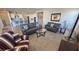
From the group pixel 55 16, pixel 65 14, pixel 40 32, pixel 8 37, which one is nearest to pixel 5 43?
pixel 8 37

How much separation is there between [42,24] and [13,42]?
417mm

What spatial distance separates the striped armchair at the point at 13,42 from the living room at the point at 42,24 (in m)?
0.04

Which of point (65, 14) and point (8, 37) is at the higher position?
point (65, 14)

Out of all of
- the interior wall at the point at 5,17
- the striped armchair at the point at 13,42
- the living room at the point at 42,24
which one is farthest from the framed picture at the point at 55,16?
the interior wall at the point at 5,17

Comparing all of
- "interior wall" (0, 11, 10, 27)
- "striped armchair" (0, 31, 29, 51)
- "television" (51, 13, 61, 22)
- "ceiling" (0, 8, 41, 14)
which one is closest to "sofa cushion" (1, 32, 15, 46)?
"striped armchair" (0, 31, 29, 51)

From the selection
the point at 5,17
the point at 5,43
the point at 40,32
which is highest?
the point at 5,17

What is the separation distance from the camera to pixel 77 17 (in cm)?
169

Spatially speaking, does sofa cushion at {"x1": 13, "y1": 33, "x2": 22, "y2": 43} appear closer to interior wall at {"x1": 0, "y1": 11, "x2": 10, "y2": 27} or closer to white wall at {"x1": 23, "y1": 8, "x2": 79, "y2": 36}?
interior wall at {"x1": 0, "y1": 11, "x2": 10, "y2": 27}

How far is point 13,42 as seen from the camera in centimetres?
176

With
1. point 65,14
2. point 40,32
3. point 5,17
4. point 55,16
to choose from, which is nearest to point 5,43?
point 5,17

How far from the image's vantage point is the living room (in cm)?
170

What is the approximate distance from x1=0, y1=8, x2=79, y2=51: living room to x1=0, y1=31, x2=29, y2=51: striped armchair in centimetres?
4

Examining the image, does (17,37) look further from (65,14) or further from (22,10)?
(65,14)
